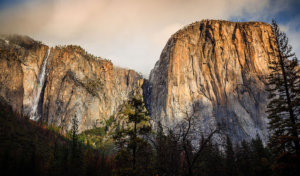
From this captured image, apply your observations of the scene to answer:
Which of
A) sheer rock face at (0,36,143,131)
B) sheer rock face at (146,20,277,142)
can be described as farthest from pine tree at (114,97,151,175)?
sheer rock face at (0,36,143,131)

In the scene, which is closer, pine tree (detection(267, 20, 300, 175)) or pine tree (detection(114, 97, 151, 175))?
pine tree (detection(267, 20, 300, 175))

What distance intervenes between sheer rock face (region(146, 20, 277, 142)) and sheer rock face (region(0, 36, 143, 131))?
75.9 meters

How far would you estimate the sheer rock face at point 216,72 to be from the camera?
323 feet

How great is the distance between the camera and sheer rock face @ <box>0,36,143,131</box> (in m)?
154

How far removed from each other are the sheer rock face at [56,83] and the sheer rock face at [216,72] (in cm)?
7585

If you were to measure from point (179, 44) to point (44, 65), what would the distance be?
411 ft

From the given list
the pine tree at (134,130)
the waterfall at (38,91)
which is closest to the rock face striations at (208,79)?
the waterfall at (38,91)

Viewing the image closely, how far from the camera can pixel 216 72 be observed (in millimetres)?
107250

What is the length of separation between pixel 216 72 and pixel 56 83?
124162 mm

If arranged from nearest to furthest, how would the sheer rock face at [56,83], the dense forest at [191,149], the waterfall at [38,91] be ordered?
the dense forest at [191,149] → the sheer rock face at [56,83] → the waterfall at [38,91]

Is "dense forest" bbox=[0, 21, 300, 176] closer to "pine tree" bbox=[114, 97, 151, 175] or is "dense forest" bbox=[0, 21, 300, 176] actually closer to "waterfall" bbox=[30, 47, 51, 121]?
"pine tree" bbox=[114, 97, 151, 175]

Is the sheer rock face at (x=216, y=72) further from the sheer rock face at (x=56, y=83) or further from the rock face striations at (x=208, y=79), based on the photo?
the sheer rock face at (x=56, y=83)

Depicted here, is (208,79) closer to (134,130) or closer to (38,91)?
(134,130)

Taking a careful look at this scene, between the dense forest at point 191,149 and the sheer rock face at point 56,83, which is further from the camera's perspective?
the sheer rock face at point 56,83
